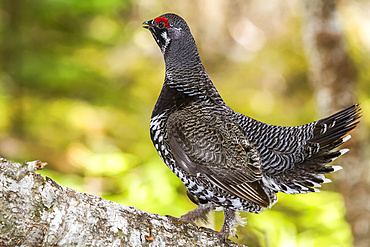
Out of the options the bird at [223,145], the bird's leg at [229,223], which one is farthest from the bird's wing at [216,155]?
the bird's leg at [229,223]

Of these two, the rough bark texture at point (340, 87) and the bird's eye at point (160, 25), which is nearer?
the bird's eye at point (160, 25)

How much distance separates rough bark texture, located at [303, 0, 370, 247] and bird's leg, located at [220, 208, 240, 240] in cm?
213

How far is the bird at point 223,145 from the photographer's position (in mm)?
2598

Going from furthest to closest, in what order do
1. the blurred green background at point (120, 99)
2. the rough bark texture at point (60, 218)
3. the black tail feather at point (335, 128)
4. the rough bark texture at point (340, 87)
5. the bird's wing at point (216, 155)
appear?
the blurred green background at point (120, 99)
the rough bark texture at point (340, 87)
the black tail feather at point (335, 128)
the bird's wing at point (216, 155)
the rough bark texture at point (60, 218)

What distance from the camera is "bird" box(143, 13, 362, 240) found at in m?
2.60

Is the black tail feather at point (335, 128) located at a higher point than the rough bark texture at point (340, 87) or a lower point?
lower

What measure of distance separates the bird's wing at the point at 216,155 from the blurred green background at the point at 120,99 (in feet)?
2.25

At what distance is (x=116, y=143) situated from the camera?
25.3ft

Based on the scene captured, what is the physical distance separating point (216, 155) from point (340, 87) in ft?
7.85

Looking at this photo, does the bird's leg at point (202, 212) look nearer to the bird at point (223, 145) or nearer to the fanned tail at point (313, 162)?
the bird at point (223, 145)

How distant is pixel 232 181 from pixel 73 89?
22.2 ft

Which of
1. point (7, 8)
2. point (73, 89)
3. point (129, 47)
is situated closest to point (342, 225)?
point (73, 89)

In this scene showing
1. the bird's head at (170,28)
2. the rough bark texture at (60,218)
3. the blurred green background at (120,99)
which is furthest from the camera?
the blurred green background at (120,99)

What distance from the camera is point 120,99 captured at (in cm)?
922
